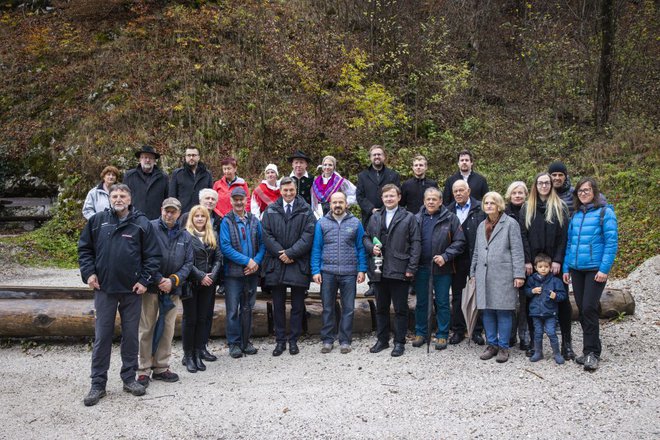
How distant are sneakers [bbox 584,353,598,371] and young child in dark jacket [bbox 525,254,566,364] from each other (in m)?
0.26

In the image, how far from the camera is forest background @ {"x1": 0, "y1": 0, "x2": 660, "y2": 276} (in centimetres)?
1516

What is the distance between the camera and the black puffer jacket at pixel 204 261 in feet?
19.5

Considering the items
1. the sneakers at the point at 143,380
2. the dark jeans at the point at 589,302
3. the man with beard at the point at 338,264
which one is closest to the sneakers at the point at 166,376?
the sneakers at the point at 143,380

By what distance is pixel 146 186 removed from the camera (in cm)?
787

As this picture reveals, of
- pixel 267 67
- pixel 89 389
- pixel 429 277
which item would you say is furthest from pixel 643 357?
pixel 267 67

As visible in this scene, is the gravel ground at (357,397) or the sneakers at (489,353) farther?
the sneakers at (489,353)

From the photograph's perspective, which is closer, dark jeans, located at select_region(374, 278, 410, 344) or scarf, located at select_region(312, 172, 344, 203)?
dark jeans, located at select_region(374, 278, 410, 344)

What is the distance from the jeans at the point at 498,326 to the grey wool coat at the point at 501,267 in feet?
0.57

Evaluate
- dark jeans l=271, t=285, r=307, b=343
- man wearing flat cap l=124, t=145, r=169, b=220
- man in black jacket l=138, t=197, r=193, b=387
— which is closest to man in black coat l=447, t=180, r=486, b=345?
dark jeans l=271, t=285, r=307, b=343

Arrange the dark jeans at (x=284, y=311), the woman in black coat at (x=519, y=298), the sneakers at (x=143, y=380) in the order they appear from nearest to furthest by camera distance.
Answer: the sneakers at (x=143, y=380) < the woman in black coat at (x=519, y=298) < the dark jeans at (x=284, y=311)

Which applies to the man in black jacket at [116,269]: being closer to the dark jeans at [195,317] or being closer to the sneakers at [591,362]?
the dark jeans at [195,317]

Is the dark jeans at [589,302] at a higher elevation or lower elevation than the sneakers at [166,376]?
higher

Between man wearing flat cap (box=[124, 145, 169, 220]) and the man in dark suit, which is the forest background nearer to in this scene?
man wearing flat cap (box=[124, 145, 169, 220])

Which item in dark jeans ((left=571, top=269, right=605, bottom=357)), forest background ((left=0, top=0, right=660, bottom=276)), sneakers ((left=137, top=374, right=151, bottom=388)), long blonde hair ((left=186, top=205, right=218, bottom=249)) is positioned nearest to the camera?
sneakers ((left=137, top=374, right=151, bottom=388))
